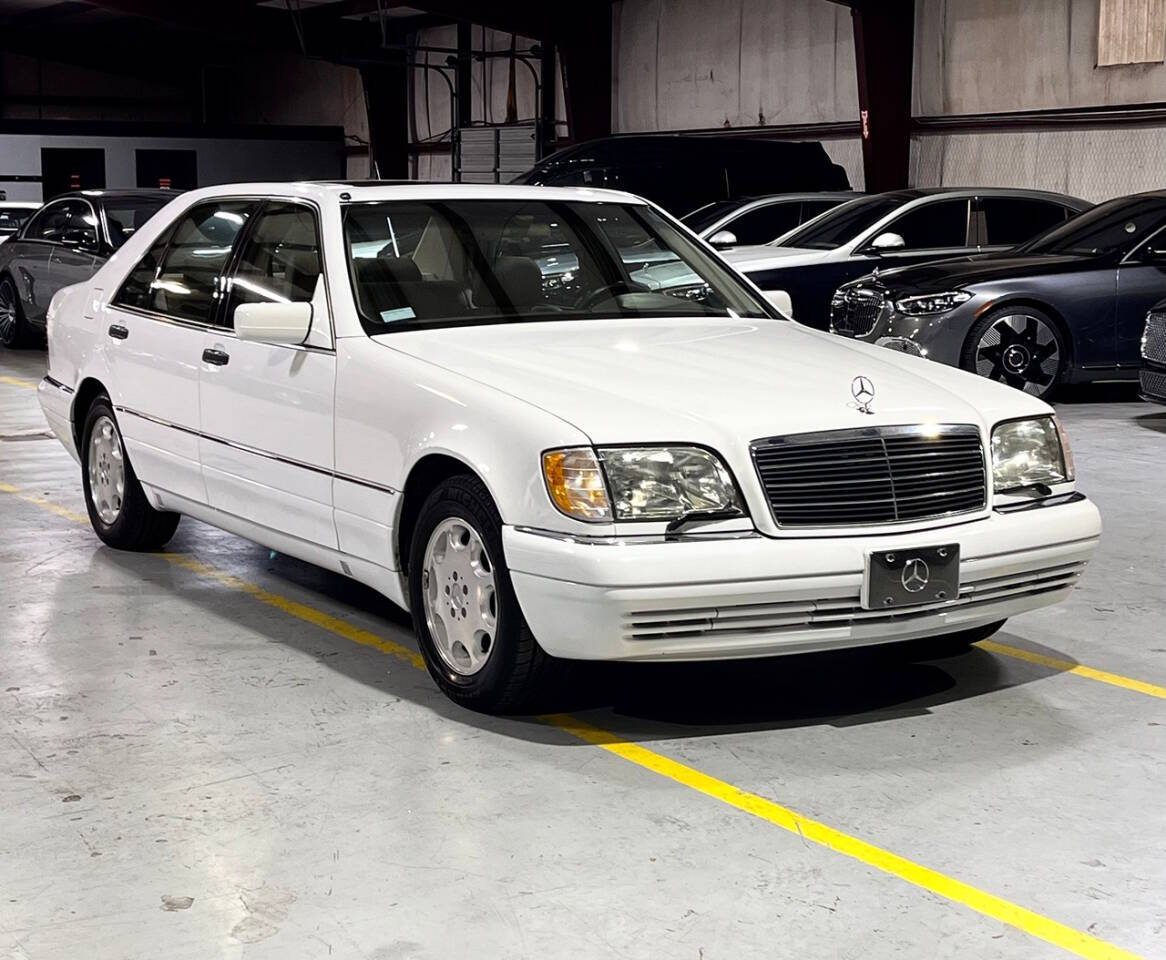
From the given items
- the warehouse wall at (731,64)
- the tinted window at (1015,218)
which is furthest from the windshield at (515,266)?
the warehouse wall at (731,64)

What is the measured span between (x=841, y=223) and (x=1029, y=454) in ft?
31.4

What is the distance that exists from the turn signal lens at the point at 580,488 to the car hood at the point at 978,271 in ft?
25.4

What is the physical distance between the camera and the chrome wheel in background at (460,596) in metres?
4.48

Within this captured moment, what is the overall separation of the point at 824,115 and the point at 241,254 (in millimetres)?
15928

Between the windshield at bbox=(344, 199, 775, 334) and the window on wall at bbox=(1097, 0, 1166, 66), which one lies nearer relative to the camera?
the windshield at bbox=(344, 199, 775, 334)

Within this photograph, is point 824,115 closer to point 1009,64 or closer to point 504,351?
point 1009,64

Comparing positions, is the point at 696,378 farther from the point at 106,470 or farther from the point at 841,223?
the point at 841,223

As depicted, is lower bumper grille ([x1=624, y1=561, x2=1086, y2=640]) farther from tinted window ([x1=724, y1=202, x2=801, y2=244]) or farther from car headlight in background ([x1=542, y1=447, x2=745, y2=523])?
tinted window ([x1=724, y1=202, x2=801, y2=244])

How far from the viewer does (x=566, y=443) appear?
4.17 meters

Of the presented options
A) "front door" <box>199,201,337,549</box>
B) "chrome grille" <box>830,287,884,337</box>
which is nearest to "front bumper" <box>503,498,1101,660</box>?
"front door" <box>199,201,337,549</box>

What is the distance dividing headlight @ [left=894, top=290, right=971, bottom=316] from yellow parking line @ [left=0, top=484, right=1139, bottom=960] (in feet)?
22.6

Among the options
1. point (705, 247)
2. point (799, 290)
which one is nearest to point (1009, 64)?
point (799, 290)

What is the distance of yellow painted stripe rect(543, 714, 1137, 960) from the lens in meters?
3.22

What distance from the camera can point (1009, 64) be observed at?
18031 mm
